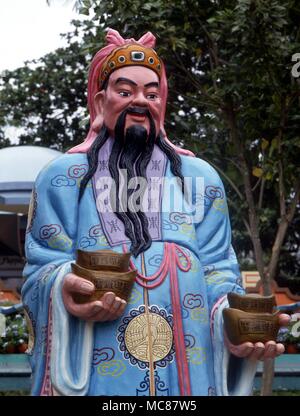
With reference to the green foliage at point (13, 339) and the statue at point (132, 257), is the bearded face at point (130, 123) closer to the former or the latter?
the statue at point (132, 257)

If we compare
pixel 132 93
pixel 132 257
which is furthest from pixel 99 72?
pixel 132 257

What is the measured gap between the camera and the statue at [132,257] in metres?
4.46

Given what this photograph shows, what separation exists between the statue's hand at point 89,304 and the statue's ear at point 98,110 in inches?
43.2

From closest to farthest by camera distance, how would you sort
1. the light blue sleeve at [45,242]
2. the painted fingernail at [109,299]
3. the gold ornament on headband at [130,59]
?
the painted fingernail at [109,299], the light blue sleeve at [45,242], the gold ornament on headband at [130,59]

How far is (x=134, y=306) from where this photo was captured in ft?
14.9

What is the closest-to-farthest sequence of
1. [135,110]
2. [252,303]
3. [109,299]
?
[109,299] < [252,303] < [135,110]

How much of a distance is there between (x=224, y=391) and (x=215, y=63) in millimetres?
5432

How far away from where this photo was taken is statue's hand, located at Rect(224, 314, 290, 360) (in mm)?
4430

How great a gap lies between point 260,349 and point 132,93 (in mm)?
1641

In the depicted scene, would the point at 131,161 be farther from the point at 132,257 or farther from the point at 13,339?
the point at 13,339

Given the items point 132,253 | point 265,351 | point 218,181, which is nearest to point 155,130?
point 218,181

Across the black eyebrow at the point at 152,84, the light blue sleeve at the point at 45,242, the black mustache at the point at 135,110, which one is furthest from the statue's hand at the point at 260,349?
the black eyebrow at the point at 152,84

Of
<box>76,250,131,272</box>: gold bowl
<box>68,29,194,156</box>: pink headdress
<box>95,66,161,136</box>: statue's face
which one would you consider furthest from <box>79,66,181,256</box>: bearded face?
<box>76,250,131,272</box>: gold bowl

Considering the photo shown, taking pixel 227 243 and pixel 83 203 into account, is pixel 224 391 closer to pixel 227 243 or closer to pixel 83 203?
pixel 227 243
